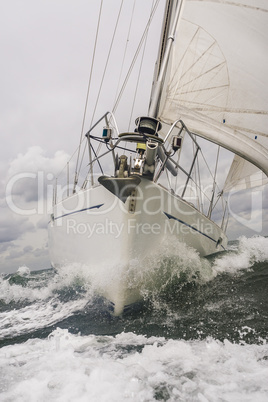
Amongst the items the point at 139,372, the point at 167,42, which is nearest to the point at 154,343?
the point at 139,372

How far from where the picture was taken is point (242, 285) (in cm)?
418

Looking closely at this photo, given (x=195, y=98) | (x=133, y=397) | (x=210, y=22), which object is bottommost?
(x=133, y=397)

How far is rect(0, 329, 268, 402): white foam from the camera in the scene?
5.10 ft

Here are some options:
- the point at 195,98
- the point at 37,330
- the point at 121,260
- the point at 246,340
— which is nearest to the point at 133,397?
the point at 246,340

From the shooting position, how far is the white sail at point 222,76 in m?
6.20

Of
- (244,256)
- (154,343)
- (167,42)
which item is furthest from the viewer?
(244,256)

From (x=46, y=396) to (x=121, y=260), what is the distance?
1.84 meters

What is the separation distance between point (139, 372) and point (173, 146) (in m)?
2.84

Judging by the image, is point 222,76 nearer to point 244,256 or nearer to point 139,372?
point 244,256

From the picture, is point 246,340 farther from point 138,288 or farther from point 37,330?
point 37,330

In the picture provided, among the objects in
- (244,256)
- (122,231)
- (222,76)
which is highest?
(222,76)

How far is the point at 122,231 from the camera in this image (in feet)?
10.9

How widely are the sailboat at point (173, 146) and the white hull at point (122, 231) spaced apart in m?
0.01

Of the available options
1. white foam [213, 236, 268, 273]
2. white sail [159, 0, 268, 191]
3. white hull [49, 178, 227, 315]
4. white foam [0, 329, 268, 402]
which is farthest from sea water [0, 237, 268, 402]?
white sail [159, 0, 268, 191]
